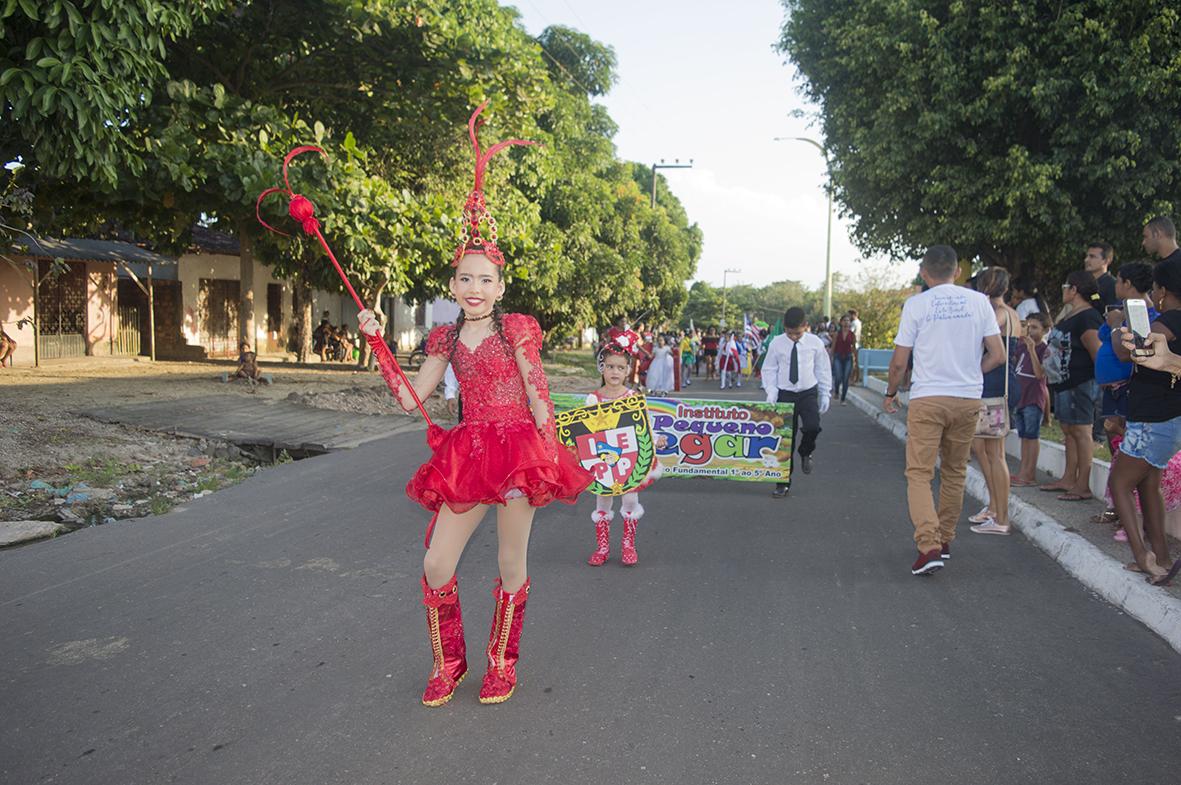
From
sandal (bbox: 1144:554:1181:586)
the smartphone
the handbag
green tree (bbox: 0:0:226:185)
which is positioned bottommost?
sandal (bbox: 1144:554:1181:586)

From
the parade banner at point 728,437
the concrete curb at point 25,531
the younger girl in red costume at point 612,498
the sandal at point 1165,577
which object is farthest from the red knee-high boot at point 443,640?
the parade banner at point 728,437

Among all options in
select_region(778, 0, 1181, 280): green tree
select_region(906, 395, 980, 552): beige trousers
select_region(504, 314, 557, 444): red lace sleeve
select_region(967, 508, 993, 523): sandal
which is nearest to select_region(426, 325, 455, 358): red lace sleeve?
select_region(504, 314, 557, 444): red lace sleeve

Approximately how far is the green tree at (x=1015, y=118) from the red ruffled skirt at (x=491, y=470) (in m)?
12.0

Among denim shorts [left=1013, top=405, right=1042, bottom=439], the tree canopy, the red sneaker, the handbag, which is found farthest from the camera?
the tree canopy

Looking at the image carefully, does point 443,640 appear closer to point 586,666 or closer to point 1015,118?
point 586,666

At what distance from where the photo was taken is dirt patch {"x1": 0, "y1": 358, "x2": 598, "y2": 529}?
24.7 feet

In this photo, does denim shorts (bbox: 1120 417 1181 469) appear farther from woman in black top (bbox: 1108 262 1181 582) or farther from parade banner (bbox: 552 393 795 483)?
parade banner (bbox: 552 393 795 483)

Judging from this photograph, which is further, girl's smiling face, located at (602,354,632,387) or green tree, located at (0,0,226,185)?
green tree, located at (0,0,226,185)

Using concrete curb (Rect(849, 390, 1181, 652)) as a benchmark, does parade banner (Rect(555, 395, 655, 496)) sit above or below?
above

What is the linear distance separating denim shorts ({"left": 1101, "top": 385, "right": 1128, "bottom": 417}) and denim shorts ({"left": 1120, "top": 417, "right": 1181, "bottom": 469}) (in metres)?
1.23

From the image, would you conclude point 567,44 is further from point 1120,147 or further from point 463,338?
point 463,338

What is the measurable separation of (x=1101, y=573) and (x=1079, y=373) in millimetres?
2363

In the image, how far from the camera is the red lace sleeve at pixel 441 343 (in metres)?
3.77

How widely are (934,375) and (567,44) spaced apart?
33.2 m
